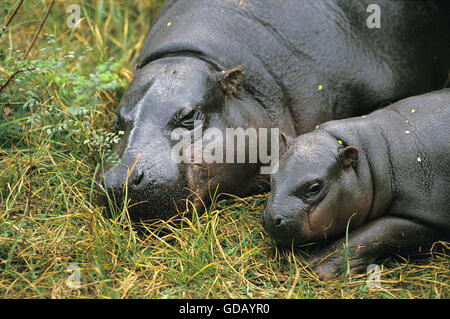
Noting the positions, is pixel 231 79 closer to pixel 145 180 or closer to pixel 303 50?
pixel 303 50

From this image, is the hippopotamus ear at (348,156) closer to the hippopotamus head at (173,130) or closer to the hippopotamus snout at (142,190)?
the hippopotamus head at (173,130)

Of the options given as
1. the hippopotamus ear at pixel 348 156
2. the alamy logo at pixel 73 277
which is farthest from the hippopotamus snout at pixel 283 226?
the alamy logo at pixel 73 277

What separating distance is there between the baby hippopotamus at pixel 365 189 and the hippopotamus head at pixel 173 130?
57cm

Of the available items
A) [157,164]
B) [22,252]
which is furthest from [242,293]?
[22,252]

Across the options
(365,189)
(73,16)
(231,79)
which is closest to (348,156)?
(365,189)

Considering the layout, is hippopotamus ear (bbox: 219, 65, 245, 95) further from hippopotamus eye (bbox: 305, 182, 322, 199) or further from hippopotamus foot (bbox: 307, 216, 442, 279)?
hippopotamus foot (bbox: 307, 216, 442, 279)

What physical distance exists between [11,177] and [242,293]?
2170mm

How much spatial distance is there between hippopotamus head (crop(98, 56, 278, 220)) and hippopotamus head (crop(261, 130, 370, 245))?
59cm

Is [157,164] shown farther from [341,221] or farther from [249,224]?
[341,221]

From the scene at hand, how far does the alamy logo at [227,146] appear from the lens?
4047mm

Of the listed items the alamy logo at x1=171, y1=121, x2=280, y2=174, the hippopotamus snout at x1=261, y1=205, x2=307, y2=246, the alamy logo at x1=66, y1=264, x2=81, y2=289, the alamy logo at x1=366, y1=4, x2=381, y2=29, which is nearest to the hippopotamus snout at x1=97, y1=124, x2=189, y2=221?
the alamy logo at x1=171, y1=121, x2=280, y2=174

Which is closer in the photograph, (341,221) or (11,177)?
(341,221)

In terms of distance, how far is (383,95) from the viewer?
4.79 meters

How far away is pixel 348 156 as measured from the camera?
3.81 metres
